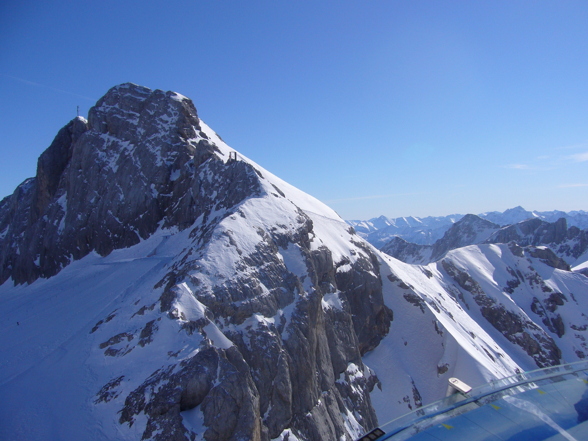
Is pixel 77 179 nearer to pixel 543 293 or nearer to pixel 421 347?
pixel 421 347

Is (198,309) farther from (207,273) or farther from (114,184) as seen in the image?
(114,184)

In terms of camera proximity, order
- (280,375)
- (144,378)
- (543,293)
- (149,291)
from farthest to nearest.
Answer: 1. (543,293)
2. (149,291)
3. (280,375)
4. (144,378)

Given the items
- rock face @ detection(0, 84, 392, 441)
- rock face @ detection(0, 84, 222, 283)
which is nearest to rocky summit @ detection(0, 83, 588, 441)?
rock face @ detection(0, 84, 392, 441)

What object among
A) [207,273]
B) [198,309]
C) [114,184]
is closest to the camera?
[198,309]

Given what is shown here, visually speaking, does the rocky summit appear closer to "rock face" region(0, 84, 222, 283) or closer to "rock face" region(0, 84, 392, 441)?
"rock face" region(0, 84, 392, 441)

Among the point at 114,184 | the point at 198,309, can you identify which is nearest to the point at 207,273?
the point at 198,309

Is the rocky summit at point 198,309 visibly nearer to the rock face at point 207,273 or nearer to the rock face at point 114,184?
the rock face at point 207,273

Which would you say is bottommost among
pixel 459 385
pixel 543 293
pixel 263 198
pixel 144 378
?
pixel 543 293

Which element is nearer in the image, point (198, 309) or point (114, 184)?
point (198, 309)

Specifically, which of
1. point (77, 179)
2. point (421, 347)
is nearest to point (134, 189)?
point (77, 179)
